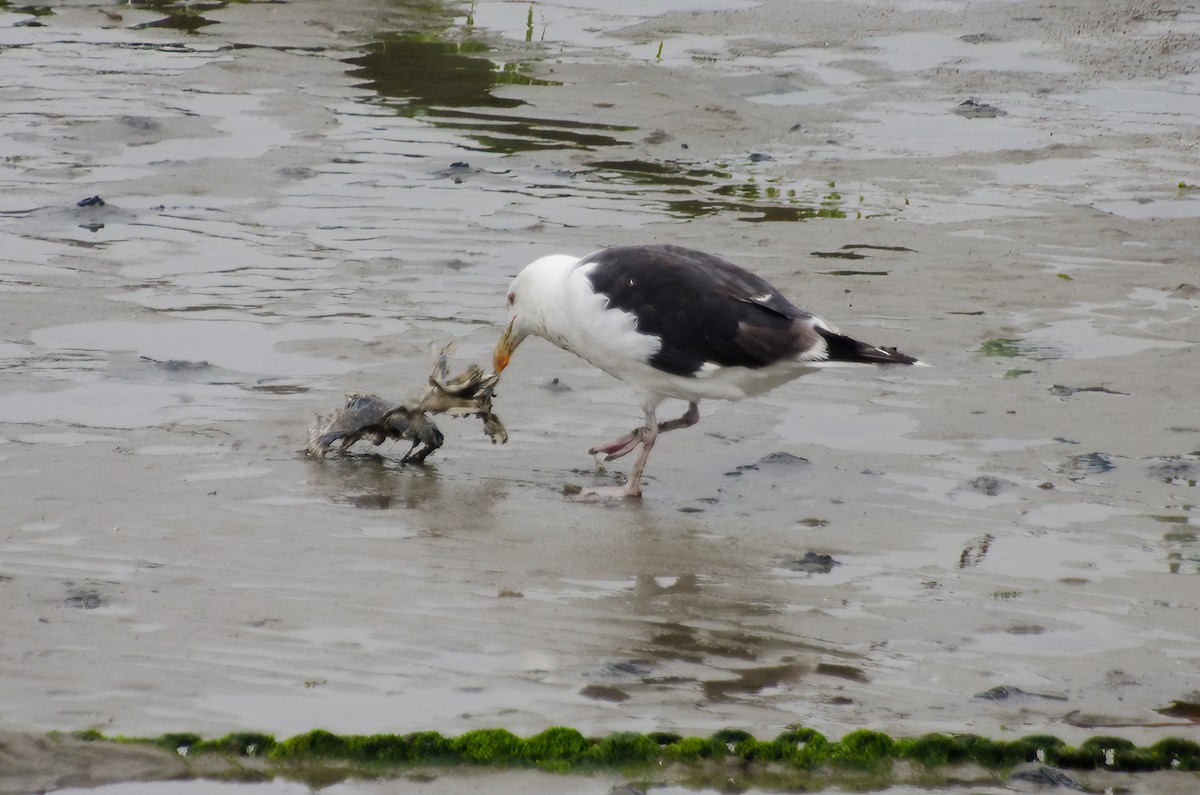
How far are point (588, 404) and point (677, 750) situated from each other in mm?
3515

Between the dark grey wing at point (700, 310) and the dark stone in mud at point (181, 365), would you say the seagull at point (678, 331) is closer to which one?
the dark grey wing at point (700, 310)

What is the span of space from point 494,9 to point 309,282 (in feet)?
29.9

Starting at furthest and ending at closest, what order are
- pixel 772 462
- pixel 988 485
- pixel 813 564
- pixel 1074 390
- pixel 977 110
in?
pixel 977 110 → pixel 1074 390 → pixel 772 462 → pixel 988 485 → pixel 813 564

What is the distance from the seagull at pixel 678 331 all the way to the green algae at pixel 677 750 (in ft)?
7.52

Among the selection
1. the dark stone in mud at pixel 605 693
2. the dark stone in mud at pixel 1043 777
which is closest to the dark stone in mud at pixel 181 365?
the dark stone in mud at pixel 605 693

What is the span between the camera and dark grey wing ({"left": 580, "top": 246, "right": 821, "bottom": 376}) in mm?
6301

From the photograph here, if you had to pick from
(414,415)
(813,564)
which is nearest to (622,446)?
(414,415)

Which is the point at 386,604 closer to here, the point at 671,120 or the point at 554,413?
the point at 554,413

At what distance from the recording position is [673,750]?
3.89m

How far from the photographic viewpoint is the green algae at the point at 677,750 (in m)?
3.85

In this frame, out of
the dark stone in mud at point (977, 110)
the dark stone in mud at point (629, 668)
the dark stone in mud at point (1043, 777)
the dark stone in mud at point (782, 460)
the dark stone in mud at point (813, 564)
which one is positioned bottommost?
the dark stone in mud at point (629, 668)

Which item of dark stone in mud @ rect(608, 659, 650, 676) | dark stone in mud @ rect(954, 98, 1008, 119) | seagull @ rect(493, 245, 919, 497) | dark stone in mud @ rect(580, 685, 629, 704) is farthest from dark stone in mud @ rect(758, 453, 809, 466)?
dark stone in mud @ rect(954, 98, 1008, 119)

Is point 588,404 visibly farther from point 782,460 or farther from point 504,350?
point 782,460

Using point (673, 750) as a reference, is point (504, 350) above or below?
above
